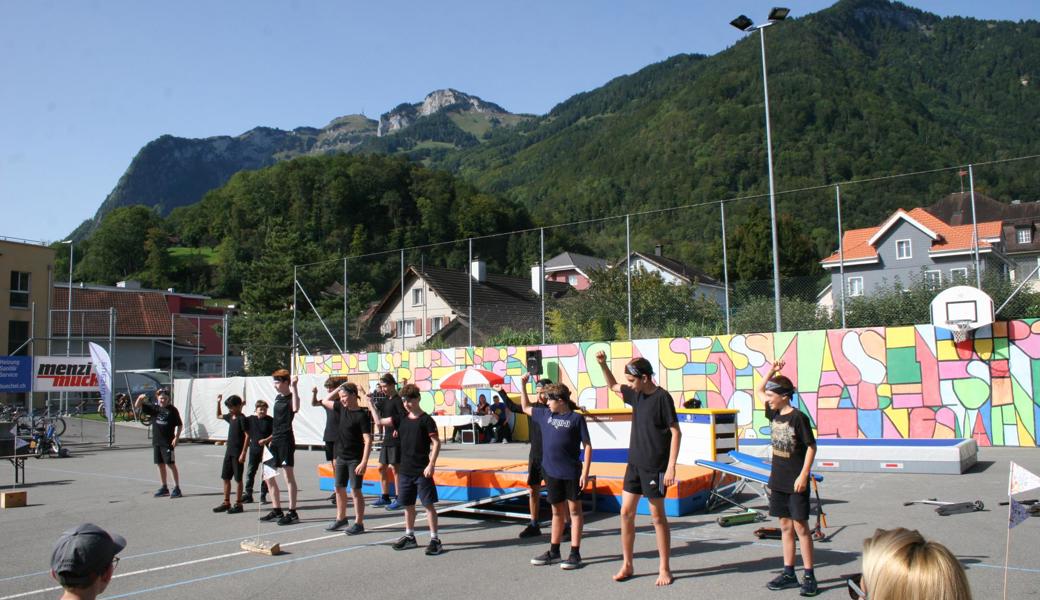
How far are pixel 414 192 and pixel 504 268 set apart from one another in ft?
220

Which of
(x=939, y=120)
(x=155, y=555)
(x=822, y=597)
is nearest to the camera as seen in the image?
(x=822, y=597)

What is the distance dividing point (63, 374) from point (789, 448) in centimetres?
2452

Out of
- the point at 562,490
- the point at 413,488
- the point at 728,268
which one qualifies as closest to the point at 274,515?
the point at 413,488

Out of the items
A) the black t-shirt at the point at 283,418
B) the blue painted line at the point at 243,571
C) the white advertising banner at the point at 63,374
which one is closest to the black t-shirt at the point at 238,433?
the black t-shirt at the point at 283,418

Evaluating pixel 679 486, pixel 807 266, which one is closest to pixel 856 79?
pixel 807 266

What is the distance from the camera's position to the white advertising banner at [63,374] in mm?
24078

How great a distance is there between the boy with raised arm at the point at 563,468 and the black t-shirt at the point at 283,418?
4253 millimetres

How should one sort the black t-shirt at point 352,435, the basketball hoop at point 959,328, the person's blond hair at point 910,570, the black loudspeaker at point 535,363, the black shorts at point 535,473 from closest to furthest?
the person's blond hair at point 910,570 → the black shorts at point 535,473 → the black t-shirt at point 352,435 → the basketball hoop at point 959,328 → the black loudspeaker at point 535,363

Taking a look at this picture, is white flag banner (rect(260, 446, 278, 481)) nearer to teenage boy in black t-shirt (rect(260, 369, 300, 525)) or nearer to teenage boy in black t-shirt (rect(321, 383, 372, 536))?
teenage boy in black t-shirt (rect(260, 369, 300, 525))

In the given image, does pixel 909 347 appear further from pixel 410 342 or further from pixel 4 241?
pixel 4 241

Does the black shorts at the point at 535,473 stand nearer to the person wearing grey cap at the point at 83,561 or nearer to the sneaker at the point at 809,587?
the sneaker at the point at 809,587

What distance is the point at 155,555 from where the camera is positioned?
28.8ft

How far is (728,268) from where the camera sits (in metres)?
24.0

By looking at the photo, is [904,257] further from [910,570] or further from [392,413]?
[910,570]
